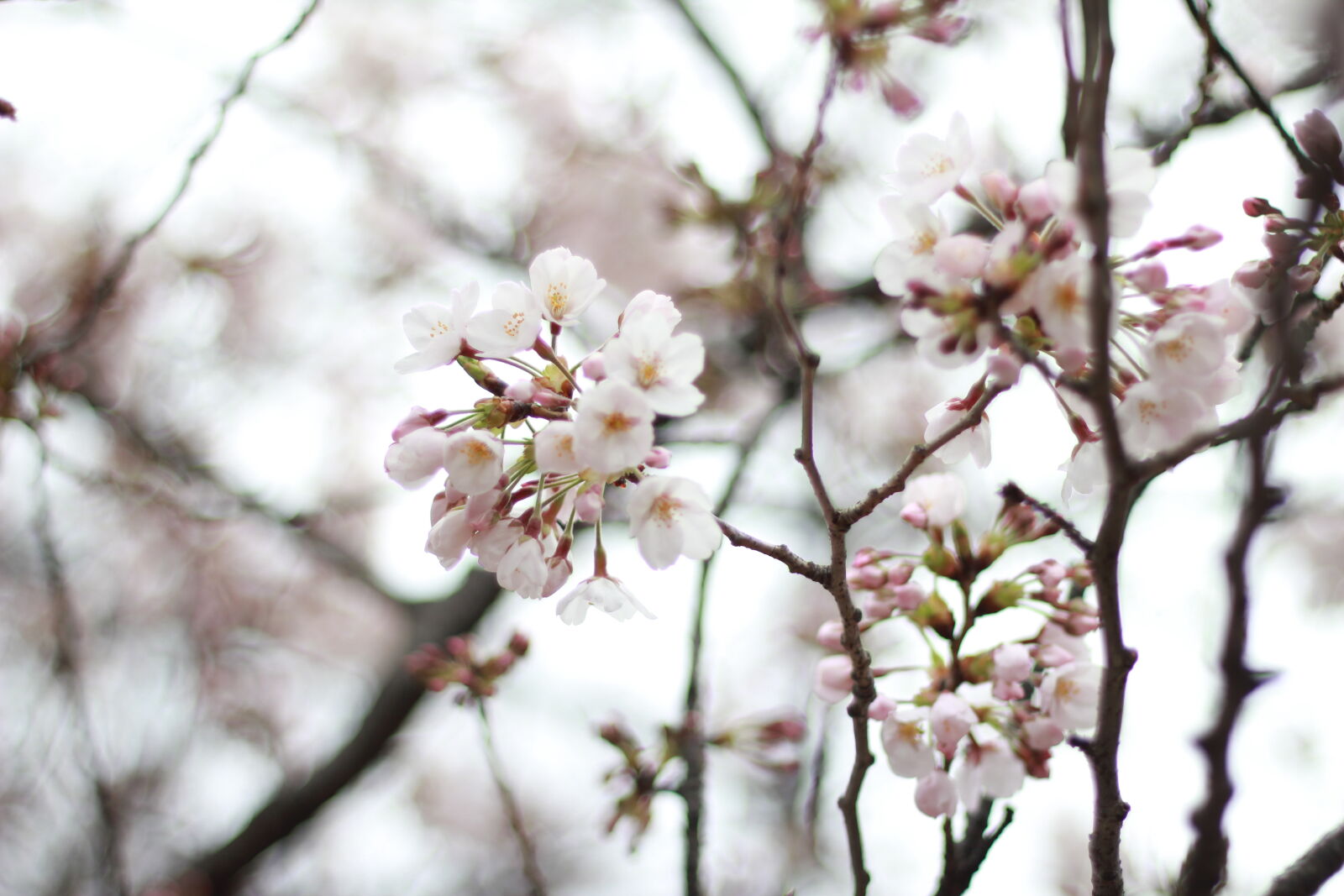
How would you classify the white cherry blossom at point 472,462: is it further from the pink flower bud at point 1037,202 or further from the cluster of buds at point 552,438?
the pink flower bud at point 1037,202

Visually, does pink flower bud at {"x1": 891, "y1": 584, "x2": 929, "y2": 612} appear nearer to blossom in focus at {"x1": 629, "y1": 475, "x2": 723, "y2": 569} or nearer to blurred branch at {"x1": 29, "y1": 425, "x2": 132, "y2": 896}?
blossom in focus at {"x1": 629, "y1": 475, "x2": 723, "y2": 569}

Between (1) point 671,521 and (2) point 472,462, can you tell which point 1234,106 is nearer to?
(1) point 671,521

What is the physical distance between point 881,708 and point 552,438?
22.7 inches

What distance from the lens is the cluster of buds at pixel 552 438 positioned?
0.99 meters

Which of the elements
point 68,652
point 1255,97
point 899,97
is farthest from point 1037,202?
point 68,652

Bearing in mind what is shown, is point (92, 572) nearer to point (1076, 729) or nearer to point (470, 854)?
point (470, 854)

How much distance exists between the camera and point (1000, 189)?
98cm

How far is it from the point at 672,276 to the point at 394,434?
590 cm

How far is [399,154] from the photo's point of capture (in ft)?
19.5

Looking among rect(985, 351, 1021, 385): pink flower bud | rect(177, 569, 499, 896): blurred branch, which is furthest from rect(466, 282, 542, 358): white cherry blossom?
rect(177, 569, 499, 896): blurred branch

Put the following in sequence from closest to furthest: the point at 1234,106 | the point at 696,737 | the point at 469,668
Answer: the point at 696,737
the point at 469,668
the point at 1234,106

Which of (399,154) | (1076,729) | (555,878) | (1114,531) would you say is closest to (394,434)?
(1114,531)

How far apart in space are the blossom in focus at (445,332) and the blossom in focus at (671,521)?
0.30 metres

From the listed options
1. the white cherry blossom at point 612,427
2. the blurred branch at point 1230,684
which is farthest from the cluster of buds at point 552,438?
the blurred branch at point 1230,684
